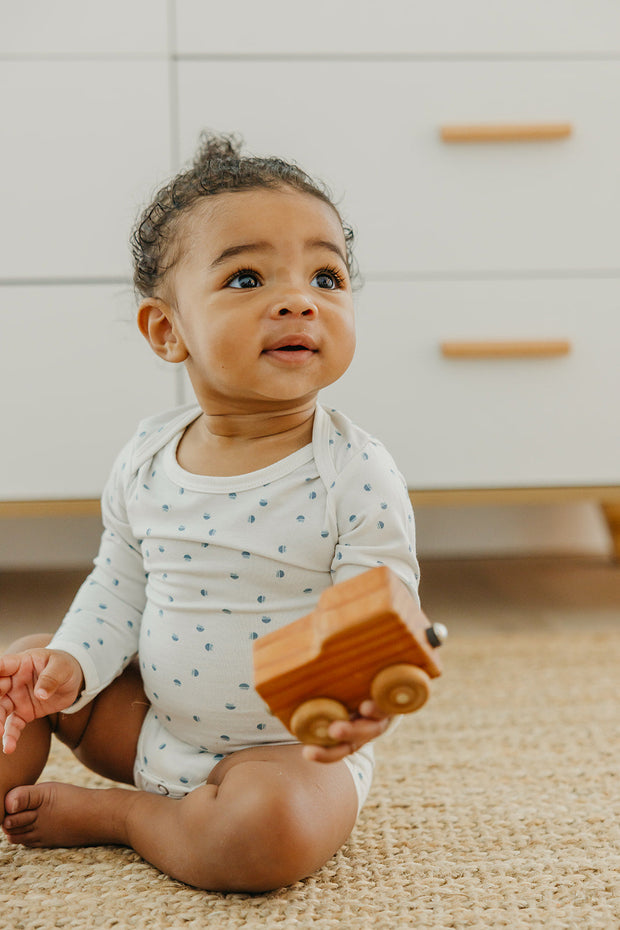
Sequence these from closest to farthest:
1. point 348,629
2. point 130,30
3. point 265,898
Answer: point 348,629, point 265,898, point 130,30

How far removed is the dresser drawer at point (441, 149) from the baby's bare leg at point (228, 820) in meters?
0.71

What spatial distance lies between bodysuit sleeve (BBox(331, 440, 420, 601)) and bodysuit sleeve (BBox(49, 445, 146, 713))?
191mm

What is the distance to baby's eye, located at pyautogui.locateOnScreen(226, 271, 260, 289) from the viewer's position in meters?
0.71

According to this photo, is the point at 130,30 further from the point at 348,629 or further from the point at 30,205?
the point at 348,629

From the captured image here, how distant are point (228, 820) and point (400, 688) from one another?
0.55ft

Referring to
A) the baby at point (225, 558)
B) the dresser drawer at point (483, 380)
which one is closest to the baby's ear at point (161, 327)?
the baby at point (225, 558)

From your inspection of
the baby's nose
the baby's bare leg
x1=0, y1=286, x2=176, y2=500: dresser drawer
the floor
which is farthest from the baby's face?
the floor

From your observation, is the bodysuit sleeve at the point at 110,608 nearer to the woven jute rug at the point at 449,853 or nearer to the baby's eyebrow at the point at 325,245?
the woven jute rug at the point at 449,853

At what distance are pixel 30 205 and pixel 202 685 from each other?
0.70m

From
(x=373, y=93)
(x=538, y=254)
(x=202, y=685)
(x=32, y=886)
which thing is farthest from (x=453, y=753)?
(x=373, y=93)

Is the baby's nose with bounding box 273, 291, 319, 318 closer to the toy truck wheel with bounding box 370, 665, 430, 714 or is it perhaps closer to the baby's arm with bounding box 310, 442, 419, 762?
the baby's arm with bounding box 310, 442, 419, 762

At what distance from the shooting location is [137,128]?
1.18 m

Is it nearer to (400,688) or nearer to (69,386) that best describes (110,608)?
(400,688)

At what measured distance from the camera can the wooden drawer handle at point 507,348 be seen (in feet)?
3.98
